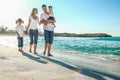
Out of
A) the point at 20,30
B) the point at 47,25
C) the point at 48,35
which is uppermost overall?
the point at 47,25

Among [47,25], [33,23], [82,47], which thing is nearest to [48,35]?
[47,25]

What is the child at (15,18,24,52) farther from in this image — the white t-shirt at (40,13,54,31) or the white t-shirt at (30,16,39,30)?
the white t-shirt at (40,13,54,31)

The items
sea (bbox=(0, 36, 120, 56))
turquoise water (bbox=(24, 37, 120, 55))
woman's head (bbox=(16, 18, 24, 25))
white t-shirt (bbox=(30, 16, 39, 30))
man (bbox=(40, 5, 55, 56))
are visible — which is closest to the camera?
man (bbox=(40, 5, 55, 56))

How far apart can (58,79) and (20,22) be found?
7221mm

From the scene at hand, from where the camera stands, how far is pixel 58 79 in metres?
4.41

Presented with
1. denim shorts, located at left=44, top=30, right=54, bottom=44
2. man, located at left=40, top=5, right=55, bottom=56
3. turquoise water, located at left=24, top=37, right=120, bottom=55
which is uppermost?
man, located at left=40, top=5, right=55, bottom=56

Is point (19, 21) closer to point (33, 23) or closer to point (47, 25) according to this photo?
point (33, 23)

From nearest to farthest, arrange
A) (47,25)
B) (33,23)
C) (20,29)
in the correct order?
1. (47,25)
2. (33,23)
3. (20,29)

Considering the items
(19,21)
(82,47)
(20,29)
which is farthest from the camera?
(82,47)

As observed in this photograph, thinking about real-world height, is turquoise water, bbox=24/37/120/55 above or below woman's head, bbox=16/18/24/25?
below

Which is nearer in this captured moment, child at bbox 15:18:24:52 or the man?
the man

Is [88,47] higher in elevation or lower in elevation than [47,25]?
lower

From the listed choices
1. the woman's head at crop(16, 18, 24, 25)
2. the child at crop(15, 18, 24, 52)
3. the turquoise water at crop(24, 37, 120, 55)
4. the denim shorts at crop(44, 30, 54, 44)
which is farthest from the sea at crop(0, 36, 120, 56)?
the denim shorts at crop(44, 30, 54, 44)


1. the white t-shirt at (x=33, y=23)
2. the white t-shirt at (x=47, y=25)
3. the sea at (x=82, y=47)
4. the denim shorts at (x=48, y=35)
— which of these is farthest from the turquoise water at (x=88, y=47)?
the white t-shirt at (x=47, y=25)
